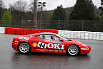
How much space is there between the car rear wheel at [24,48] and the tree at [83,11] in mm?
37320

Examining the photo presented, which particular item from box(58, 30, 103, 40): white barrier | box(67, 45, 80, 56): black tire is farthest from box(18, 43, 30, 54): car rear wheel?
box(58, 30, 103, 40): white barrier

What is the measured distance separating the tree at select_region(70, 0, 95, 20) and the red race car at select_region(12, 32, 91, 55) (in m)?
37.0

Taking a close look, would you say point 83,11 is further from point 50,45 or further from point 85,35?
point 50,45

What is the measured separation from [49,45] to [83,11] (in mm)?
38663

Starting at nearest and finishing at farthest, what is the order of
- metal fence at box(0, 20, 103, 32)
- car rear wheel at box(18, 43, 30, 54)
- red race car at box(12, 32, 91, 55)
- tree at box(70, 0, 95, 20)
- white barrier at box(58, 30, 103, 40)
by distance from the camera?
1. red race car at box(12, 32, 91, 55)
2. car rear wheel at box(18, 43, 30, 54)
3. white barrier at box(58, 30, 103, 40)
4. metal fence at box(0, 20, 103, 32)
5. tree at box(70, 0, 95, 20)

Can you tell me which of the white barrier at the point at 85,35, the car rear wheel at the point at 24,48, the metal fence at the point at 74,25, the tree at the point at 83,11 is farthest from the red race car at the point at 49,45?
the tree at the point at 83,11

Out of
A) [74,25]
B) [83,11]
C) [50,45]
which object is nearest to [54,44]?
[50,45]

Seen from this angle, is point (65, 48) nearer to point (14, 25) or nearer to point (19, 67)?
point (19, 67)

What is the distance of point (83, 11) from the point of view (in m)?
46.0

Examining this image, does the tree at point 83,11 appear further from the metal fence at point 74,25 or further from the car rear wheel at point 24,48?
the car rear wheel at point 24,48

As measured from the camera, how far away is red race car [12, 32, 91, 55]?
29.1 ft

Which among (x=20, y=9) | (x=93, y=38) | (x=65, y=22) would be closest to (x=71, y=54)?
(x=93, y=38)

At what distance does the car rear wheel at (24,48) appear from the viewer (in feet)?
29.9

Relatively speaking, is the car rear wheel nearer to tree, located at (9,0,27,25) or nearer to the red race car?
the red race car
